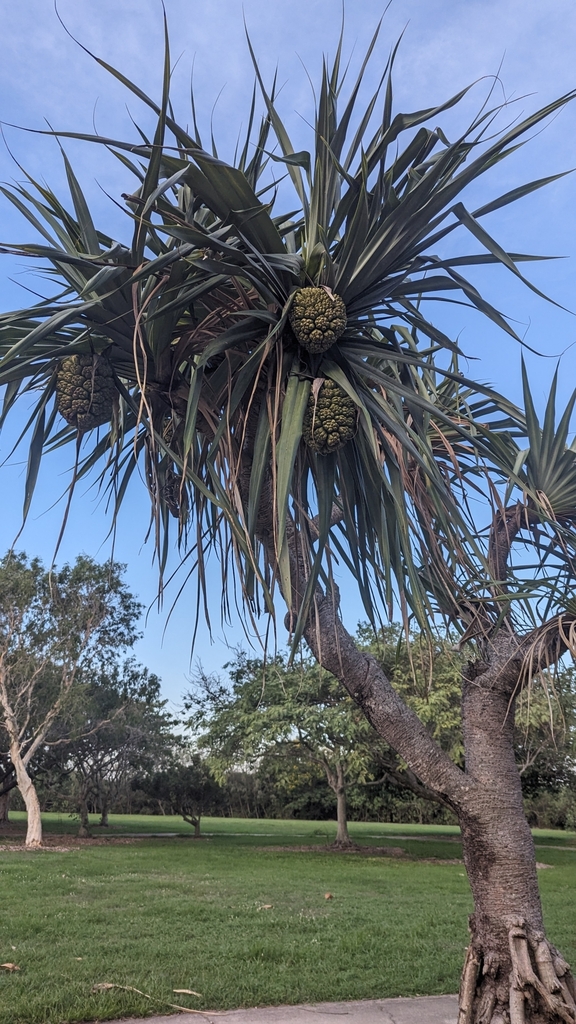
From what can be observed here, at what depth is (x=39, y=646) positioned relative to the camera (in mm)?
19594

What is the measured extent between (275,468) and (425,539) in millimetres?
952

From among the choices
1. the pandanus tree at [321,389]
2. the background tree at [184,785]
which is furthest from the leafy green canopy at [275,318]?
the background tree at [184,785]

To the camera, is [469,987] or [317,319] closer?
[317,319]

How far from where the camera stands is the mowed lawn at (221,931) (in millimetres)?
5133

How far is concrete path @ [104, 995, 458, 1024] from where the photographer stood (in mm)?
4348

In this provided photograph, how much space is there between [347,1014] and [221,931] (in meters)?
3.49

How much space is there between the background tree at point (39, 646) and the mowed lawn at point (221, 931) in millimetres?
3805

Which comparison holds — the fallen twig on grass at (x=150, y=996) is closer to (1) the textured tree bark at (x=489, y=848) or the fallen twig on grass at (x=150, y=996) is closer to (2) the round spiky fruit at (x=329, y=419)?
(1) the textured tree bark at (x=489, y=848)

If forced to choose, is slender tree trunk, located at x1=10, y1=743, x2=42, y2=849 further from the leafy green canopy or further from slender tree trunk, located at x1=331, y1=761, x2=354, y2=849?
the leafy green canopy

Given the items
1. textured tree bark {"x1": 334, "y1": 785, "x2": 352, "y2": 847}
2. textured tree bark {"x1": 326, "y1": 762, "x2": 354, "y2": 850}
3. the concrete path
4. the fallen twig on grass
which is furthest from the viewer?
textured tree bark {"x1": 334, "y1": 785, "x2": 352, "y2": 847}

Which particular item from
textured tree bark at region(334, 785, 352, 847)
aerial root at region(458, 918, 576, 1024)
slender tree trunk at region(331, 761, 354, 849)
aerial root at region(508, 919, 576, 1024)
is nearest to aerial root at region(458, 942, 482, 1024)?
aerial root at region(458, 918, 576, 1024)

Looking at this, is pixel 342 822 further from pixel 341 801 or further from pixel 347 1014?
pixel 347 1014

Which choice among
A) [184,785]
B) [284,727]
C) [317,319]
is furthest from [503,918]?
[184,785]

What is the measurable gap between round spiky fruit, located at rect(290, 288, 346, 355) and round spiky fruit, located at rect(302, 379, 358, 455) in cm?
17
